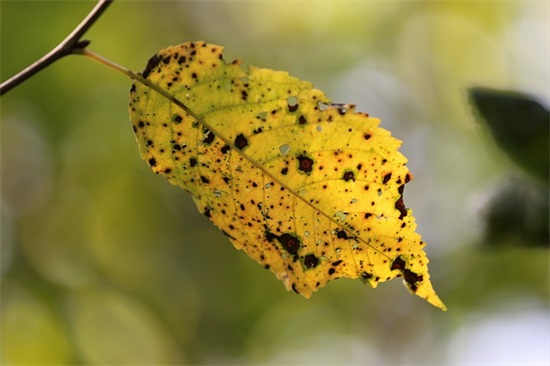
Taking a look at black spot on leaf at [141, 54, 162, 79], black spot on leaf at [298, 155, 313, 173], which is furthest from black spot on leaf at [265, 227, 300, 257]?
black spot on leaf at [141, 54, 162, 79]

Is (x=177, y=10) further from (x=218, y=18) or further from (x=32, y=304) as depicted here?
(x=32, y=304)

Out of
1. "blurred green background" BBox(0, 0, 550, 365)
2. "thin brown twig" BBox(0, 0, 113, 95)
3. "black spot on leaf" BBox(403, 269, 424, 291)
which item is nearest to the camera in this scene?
"thin brown twig" BBox(0, 0, 113, 95)

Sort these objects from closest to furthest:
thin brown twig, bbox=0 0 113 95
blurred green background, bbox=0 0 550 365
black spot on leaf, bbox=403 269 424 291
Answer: thin brown twig, bbox=0 0 113 95 → black spot on leaf, bbox=403 269 424 291 → blurred green background, bbox=0 0 550 365

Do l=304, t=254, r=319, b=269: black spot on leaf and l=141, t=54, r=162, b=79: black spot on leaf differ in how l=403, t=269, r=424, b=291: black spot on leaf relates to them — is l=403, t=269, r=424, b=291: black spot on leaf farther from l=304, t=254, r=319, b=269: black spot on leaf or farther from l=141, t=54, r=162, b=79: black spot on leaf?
l=141, t=54, r=162, b=79: black spot on leaf

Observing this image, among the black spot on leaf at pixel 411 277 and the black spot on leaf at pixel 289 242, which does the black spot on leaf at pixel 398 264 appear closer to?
the black spot on leaf at pixel 411 277

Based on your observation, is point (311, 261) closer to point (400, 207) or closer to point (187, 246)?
point (400, 207)

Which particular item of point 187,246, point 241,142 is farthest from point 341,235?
point 187,246

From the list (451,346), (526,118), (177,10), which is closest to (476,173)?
(451,346)
